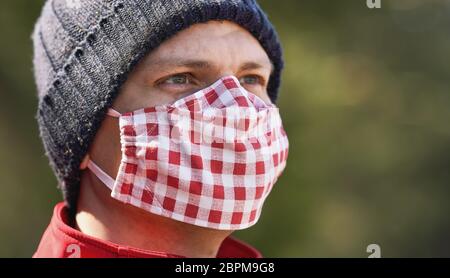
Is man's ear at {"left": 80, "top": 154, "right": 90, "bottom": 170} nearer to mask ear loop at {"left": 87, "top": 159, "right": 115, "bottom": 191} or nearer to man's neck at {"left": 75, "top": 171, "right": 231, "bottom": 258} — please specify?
mask ear loop at {"left": 87, "top": 159, "right": 115, "bottom": 191}

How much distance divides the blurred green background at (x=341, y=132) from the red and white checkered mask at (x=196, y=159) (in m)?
5.19

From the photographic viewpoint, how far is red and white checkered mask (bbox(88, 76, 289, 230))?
2744 mm

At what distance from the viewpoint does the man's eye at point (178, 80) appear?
286 centimetres

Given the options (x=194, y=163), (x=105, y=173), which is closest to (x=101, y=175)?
(x=105, y=173)

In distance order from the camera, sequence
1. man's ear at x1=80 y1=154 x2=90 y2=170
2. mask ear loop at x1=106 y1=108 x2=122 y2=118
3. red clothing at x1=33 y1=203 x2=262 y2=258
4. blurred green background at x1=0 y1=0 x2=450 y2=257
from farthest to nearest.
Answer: blurred green background at x1=0 y1=0 x2=450 y2=257 < man's ear at x1=80 y1=154 x2=90 y2=170 < mask ear loop at x1=106 y1=108 x2=122 y2=118 < red clothing at x1=33 y1=203 x2=262 y2=258

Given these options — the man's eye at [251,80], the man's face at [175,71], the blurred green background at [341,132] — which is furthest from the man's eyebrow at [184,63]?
the blurred green background at [341,132]

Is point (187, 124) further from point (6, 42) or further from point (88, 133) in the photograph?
point (6, 42)

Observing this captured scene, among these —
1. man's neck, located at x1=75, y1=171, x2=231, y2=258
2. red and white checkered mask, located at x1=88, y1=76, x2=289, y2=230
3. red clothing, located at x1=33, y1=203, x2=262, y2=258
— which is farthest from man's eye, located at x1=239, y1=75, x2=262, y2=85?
red clothing, located at x1=33, y1=203, x2=262, y2=258

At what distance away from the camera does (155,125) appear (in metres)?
2.76

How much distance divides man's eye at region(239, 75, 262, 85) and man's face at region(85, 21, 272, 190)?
0.07 metres

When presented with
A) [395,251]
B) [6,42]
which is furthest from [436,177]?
[6,42]

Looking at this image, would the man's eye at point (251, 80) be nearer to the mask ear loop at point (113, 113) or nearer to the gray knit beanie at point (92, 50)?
the gray knit beanie at point (92, 50)

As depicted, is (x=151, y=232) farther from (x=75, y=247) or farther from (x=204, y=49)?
(x=204, y=49)

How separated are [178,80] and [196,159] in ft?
1.12
